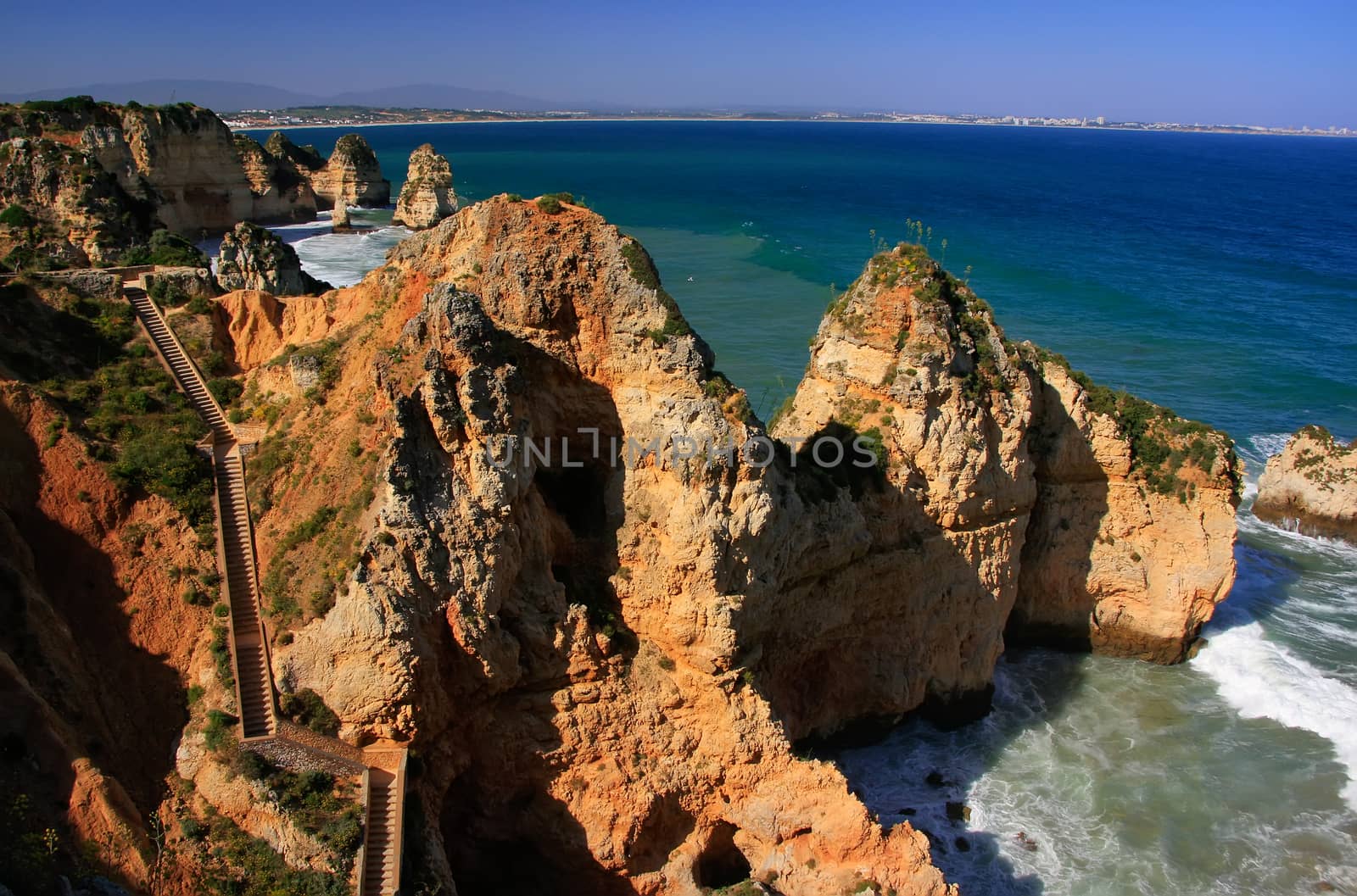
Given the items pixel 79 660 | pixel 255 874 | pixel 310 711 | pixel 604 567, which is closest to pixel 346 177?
pixel 604 567

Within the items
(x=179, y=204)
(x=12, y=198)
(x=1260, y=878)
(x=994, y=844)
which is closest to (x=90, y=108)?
(x=179, y=204)

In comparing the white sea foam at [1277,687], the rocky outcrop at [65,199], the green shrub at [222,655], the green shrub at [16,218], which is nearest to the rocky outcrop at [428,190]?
the rocky outcrop at [65,199]

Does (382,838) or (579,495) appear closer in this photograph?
(382,838)

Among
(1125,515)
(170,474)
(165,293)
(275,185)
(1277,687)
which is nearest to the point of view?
(170,474)

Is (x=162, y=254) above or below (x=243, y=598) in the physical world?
above

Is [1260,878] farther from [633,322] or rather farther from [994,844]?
[633,322]

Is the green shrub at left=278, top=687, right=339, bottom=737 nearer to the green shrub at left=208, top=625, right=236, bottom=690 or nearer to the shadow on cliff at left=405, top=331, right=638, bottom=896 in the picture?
the green shrub at left=208, top=625, right=236, bottom=690

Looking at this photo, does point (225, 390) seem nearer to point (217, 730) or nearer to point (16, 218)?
point (217, 730)
